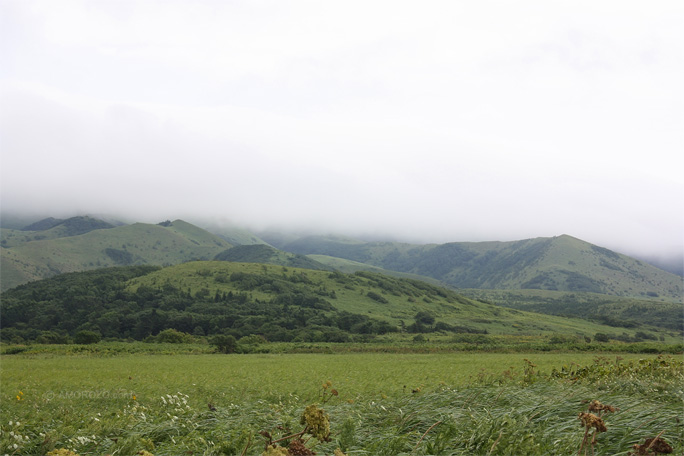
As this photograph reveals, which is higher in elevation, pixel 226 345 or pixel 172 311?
pixel 226 345

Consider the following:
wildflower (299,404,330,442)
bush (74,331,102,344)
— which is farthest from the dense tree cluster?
wildflower (299,404,330,442)

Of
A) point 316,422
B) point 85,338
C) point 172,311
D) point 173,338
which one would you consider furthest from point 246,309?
point 316,422

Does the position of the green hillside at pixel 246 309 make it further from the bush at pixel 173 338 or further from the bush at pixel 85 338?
the bush at pixel 85 338

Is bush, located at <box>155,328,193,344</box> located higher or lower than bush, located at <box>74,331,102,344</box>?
lower

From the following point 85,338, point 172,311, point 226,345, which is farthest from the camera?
point 172,311

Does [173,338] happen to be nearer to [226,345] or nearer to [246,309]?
[226,345]

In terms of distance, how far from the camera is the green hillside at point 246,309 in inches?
5108

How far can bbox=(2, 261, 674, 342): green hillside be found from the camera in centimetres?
12975

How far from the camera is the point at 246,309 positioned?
15000cm

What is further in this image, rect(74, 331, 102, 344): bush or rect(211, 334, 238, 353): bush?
rect(74, 331, 102, 344): bush

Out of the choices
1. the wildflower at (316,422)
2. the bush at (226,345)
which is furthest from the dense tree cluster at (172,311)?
the wildflower at (316,422)

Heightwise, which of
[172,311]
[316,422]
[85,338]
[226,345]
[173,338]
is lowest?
[172,311]

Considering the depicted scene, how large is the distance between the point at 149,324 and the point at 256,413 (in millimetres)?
135547

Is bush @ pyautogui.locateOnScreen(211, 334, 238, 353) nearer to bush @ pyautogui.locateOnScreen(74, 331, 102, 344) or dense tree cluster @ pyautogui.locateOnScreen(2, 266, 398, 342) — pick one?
dense tree cluster @ pyautogui.locateOnScreen(2, 266, 398, 342)
